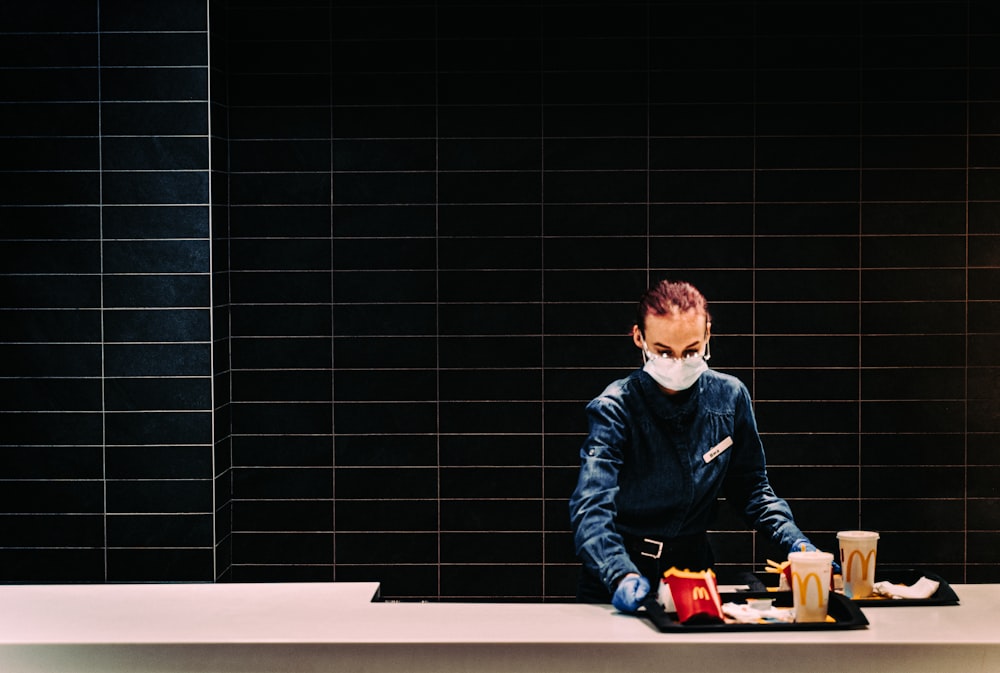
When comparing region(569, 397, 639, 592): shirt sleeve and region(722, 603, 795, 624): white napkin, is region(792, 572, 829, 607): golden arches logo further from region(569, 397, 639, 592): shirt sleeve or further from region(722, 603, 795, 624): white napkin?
region(569, 397, 639, 592): shirt sleeve

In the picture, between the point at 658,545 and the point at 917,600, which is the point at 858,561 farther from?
the point at 658,545

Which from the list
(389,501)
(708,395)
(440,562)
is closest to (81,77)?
(389,501)

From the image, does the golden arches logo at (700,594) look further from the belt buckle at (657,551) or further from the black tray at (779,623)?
the belt buckle at (657,551)

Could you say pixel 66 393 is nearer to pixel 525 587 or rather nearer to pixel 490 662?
pixel 525 587

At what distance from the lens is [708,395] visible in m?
2.97

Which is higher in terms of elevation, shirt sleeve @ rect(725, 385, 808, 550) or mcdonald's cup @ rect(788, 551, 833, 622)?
shirt sleeve @ rect(725, 385, 808, 550)

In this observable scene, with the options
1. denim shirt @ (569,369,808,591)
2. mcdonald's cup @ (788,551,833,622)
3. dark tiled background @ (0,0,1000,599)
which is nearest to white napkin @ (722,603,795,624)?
mcdonald's cup @ (788,551,833,622)

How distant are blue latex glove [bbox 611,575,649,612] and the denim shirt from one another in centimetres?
43

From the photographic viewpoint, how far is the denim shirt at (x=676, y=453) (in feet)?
9.59

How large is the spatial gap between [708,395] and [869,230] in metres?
1.94

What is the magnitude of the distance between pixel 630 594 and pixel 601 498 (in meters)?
0.42

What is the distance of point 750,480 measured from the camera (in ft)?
9.89

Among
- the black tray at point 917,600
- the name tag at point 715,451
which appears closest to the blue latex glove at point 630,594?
the black tray at point 917,600

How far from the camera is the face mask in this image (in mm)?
2898
